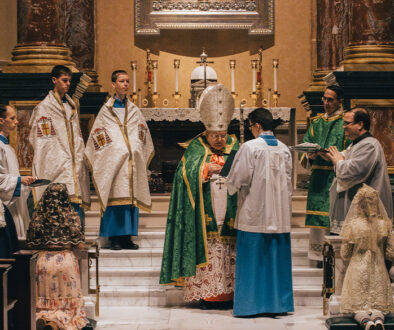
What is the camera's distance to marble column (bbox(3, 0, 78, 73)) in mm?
9227

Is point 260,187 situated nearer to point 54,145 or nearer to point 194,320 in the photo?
point 194,320

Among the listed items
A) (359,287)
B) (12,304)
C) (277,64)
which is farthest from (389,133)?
(12,304)

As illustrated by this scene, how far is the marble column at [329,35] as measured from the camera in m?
11.9

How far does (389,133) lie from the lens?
8688mm

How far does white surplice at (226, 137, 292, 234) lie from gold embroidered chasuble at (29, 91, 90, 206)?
183 centimetres

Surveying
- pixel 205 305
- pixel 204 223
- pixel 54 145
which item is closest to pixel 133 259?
pixel 205 305

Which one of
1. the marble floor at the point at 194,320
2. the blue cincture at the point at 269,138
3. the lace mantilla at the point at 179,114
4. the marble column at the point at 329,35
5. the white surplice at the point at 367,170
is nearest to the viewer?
the marble floor at the point at 194,320

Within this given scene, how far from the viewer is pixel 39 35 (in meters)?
9.34

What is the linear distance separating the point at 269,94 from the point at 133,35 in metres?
2.31

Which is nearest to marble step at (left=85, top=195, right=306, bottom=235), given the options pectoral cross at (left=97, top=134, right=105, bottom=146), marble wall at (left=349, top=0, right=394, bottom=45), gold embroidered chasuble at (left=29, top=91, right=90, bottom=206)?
gold embroidered chasuble at (left=29, top=91, right=90, bottom=206)

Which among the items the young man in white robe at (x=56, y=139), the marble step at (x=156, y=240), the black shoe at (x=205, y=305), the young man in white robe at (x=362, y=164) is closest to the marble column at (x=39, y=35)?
the young man in white robe at (x=56, y=139)

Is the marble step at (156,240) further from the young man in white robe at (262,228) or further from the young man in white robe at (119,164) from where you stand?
the young man in white robe at (262,228)

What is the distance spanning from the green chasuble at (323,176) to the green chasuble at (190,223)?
906 mm

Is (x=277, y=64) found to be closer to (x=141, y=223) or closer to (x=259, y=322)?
(x=141, y=223)
